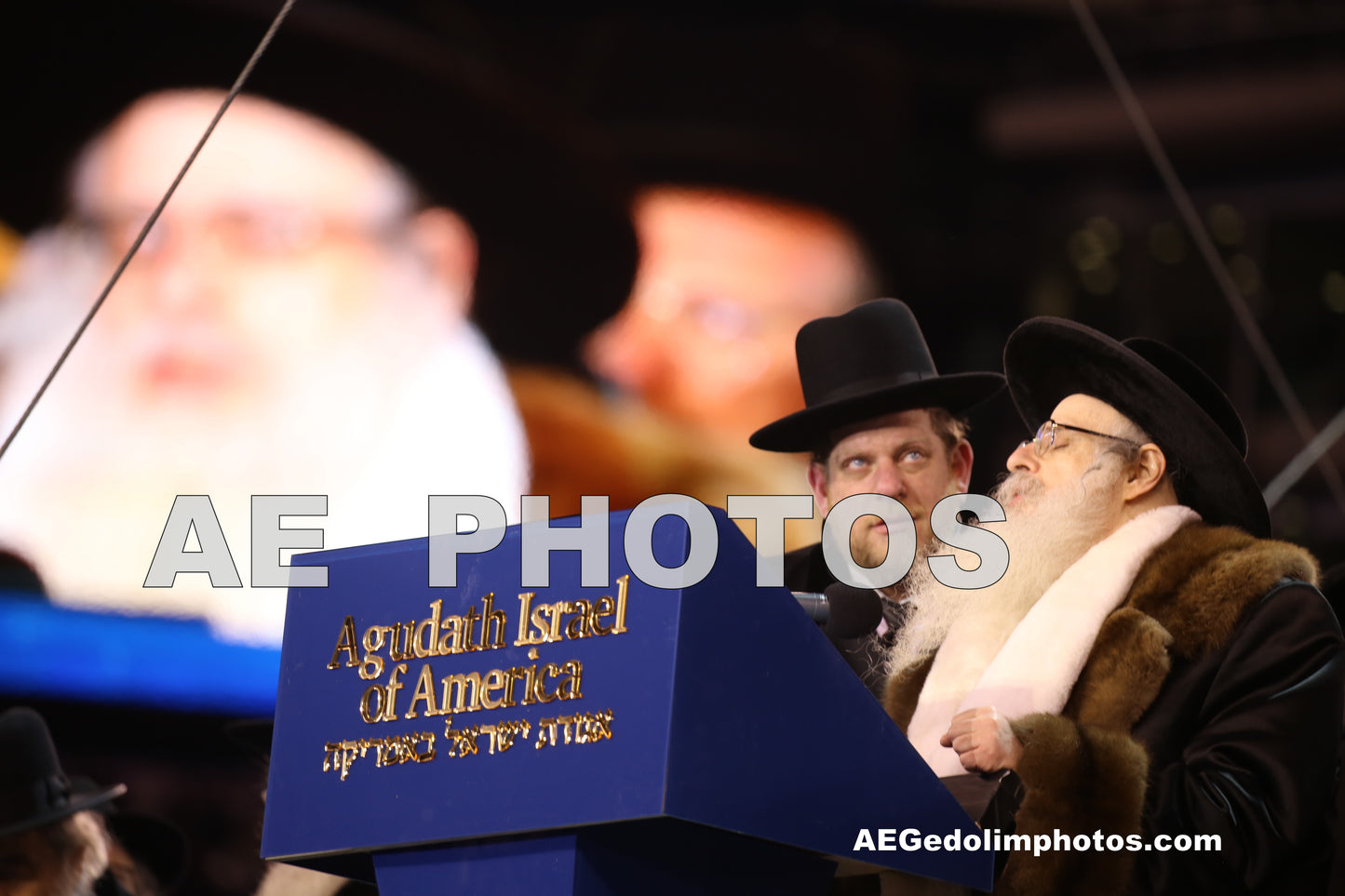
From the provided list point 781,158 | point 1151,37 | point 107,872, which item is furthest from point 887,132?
point 107,872

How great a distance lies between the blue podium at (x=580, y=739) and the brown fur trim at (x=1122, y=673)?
514mm

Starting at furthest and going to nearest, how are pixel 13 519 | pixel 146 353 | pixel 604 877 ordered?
pixel 146 353 < pixel 13 519 < pixel 604 877

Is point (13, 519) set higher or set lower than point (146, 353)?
lower

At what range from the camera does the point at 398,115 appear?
21.3 ft

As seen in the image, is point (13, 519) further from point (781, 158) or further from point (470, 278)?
point (781, 158)

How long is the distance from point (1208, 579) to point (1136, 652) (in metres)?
0.18

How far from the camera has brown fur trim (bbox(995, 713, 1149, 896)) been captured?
2.02m

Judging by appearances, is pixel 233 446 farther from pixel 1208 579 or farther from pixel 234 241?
pixel 1208 579

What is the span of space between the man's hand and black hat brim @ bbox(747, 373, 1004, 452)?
132 cm

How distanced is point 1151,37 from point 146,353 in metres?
5.55

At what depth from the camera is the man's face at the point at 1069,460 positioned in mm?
2602

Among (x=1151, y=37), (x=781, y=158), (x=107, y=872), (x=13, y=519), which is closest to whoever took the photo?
(x=107, y=872)

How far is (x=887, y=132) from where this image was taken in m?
7.13

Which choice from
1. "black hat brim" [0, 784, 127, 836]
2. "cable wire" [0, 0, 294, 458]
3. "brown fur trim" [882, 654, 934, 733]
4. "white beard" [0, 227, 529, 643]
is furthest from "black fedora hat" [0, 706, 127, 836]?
"brown fur trim" [882, 654, 934, 733]
